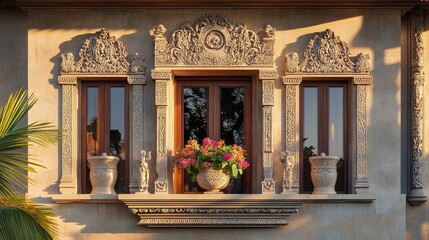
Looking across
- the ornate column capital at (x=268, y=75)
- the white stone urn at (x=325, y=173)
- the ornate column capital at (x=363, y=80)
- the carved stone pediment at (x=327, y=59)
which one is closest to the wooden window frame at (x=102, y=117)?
the ornate column capital at (x=268, y=75)

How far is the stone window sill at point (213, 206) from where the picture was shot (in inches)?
518

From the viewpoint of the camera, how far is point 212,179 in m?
13.2

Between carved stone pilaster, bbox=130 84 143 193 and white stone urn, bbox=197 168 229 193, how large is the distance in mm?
1059

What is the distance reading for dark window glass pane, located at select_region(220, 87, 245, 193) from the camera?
555 inches

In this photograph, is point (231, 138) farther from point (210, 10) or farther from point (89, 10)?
point (89, 10)

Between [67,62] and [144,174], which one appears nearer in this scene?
[144,174]

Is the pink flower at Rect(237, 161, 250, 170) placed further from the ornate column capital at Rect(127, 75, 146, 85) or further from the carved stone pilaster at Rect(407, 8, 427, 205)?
the carved stone pilaster at Rect(407, 8, 427, 205)

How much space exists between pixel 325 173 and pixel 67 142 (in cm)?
405

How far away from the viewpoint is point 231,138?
14.1 meters

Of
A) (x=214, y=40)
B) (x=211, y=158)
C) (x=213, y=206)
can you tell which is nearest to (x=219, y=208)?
(x=213, y=206)

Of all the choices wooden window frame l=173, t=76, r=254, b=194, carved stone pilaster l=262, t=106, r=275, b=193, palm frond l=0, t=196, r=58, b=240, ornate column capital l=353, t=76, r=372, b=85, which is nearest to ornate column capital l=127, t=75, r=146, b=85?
wooden window frame l=173, t=76, r=254, b=194

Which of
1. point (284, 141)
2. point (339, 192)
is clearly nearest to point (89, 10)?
point (284, 141)

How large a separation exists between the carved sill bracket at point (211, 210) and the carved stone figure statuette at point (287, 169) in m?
0.32

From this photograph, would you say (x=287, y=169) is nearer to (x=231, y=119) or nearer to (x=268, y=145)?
(x=268, y=145)
